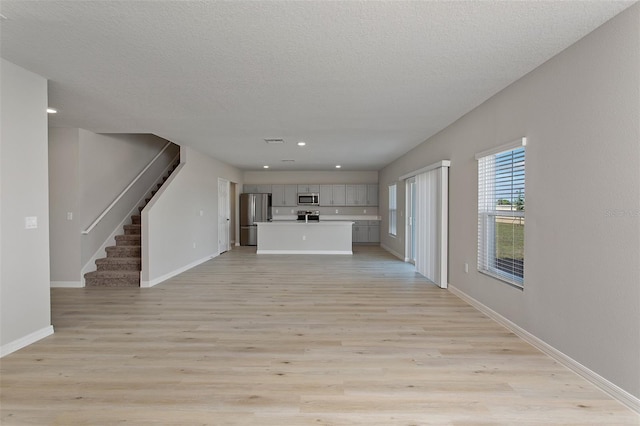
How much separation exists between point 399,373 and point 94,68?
3.69 metres

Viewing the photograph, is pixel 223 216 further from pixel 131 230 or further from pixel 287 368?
pixel 287 368

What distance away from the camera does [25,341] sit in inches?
120

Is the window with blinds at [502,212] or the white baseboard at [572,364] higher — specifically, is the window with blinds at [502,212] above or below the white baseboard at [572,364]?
above

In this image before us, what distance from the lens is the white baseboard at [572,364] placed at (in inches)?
83.1

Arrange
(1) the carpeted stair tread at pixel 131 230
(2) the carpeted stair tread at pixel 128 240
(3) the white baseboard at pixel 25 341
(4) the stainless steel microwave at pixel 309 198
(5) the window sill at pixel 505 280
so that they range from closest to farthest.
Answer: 1. (3) the white baseboard at pixel 25 341
2. (5) the window sill at pixel 505 280
3. (2) the carpeted stair tread at pixel 128 240
4. (1) the carpeted stair tread at pixel 131 230
5. (4) the stainless steel microwave at pixel 309 198

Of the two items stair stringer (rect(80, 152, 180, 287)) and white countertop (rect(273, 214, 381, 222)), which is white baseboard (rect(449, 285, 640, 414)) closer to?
stair stringer (rect(80, 152, 180, 287))

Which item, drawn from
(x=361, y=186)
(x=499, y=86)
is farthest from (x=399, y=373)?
(x=361, y=186)

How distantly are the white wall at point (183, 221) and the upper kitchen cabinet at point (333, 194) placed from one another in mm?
3707

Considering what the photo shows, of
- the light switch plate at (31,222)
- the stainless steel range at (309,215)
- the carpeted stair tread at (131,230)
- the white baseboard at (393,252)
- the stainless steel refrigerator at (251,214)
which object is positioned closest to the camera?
the light switch plate at (31,222)

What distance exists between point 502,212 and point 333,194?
788 cm

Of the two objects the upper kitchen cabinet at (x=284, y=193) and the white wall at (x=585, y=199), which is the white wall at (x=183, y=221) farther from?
the white wall at (x=585, y=199)

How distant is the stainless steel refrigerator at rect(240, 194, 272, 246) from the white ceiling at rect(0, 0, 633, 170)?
6.07 meters

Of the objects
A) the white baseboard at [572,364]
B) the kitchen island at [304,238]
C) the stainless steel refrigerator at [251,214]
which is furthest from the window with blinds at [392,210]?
the white baseboard at [572,364]

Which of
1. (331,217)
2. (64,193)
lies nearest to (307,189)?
(331,217)
